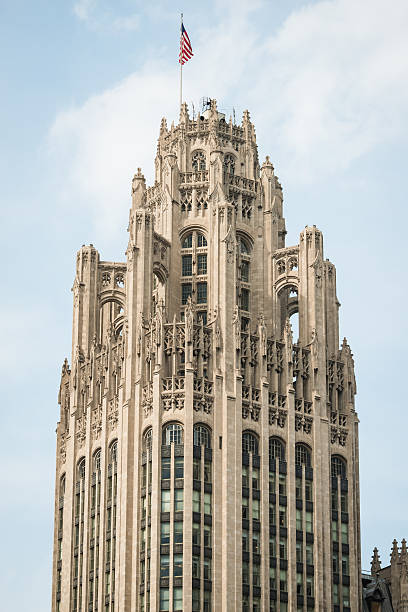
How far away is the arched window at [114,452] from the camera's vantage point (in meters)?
115

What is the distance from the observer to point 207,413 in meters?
112

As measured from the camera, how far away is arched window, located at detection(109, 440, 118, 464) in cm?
11506

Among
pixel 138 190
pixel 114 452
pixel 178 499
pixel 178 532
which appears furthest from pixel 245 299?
pixel 178 532

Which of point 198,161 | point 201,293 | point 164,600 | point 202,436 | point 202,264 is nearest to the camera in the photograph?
point 164,600

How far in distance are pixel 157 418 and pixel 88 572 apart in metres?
15.3

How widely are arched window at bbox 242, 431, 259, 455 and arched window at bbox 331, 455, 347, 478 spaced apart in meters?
8.73

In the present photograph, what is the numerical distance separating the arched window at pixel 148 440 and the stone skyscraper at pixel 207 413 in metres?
0.10

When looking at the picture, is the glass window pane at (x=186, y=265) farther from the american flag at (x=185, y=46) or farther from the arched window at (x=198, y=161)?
the american flag at (x=185, y=46)

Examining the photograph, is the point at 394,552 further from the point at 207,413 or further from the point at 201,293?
the point at 201,293

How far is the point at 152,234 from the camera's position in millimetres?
119688

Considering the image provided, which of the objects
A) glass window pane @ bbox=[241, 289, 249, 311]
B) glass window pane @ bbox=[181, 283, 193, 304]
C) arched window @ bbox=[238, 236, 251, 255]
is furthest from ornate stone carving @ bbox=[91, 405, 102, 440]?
arched window @ bbox=[238, 236, 251, 255]

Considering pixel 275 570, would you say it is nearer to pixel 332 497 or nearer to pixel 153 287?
pixel 332 497

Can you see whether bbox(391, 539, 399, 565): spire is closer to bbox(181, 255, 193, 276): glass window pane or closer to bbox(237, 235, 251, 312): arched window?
bbox(237, 235, 251, 312): arched window

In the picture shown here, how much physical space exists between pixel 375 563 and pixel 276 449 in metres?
17.9
